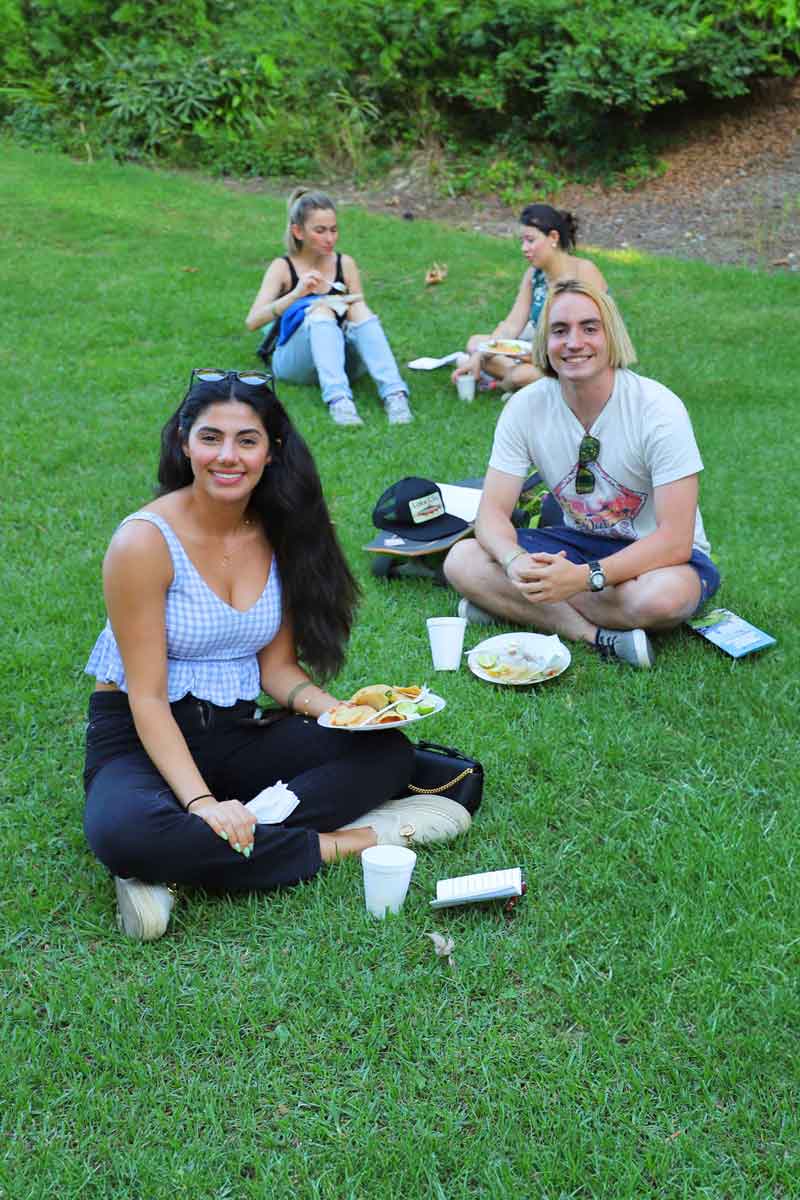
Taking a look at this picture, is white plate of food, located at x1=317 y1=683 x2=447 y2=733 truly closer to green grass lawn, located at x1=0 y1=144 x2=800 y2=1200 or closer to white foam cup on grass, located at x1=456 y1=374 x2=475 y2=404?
green grass lawn, located at x1=0 y1=144 x2=800 y2=1200

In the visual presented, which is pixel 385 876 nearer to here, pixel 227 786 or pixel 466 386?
pixel 227 786

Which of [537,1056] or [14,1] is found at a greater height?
[14,1]

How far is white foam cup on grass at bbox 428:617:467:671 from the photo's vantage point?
4.57 meters

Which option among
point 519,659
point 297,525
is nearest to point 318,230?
point 519,659

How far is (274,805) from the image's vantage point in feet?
11.0

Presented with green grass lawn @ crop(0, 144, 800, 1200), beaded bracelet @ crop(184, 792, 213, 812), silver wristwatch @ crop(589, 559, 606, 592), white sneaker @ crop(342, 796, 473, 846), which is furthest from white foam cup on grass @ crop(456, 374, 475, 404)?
beaded bracelet @ crop(184, 792, 213, 812)

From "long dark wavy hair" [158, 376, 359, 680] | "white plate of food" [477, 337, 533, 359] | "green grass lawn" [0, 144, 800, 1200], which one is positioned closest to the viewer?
"green grass lawn" [0, 144, 800, 1200]

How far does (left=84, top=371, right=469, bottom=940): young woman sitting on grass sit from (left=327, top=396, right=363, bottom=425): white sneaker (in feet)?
12.7

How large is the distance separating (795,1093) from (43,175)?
12.5 metres

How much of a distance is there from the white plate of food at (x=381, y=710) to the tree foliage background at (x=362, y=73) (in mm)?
10695

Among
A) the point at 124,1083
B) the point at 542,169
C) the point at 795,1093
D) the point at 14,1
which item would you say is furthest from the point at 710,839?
the point at 14,1

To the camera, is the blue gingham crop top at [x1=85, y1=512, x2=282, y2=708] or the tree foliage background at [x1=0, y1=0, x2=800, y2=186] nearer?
the blue gingham crop top at [x1=85, y1=512, x2=282, y2=708]

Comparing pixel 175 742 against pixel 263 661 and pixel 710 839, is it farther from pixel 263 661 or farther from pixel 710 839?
pixel 710 839

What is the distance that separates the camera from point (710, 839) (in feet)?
11.0
